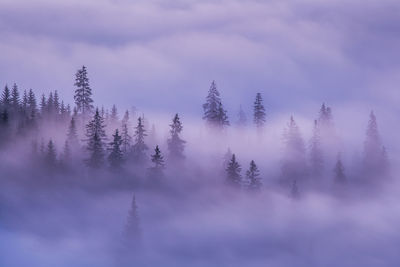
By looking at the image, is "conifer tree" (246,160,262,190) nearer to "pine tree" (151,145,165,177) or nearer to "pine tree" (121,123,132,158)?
"pine tree" (151,145,165,177)

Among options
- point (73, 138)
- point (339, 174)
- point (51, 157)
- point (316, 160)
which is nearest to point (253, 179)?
point (316, 160)

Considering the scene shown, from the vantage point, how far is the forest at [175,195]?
131338 mm

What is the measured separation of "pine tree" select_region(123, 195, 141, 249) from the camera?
127m

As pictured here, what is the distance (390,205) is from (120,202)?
56334 millimetres

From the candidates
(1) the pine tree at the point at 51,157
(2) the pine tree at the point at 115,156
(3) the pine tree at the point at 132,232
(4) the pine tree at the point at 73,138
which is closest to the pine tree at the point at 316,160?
(2) the pine tree at the point at 115,156

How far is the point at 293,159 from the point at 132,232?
41209 millimetres

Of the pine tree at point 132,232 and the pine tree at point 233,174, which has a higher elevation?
the pine tree at point 233,174

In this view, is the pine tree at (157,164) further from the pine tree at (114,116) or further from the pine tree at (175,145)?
the pine tree at (114,116)

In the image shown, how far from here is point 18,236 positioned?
12788cm

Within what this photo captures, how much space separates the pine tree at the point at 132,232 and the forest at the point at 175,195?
0.51 ft

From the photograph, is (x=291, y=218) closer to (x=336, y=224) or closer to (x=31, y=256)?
(x=336, y=224)

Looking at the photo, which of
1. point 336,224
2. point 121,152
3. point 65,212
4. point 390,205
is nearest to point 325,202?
point 336,224

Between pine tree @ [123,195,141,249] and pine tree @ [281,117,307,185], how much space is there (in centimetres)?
3702

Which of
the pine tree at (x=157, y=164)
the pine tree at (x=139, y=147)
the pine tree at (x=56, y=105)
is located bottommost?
the pine tree at (x=157, y=164)
